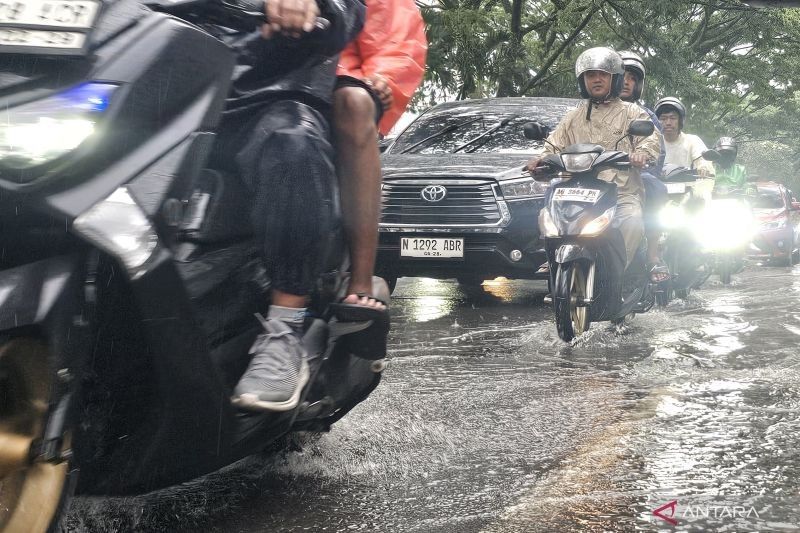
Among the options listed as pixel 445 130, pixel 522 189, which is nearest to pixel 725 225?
pixel 445 130

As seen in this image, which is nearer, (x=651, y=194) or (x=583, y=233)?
(x=583, y=233)

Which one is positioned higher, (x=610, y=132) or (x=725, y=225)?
(x=610, y=132)

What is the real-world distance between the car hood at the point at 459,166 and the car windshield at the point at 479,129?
0.98 ft

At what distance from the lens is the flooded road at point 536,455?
333 cm

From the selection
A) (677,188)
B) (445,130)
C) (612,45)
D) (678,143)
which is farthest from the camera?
(612,45)

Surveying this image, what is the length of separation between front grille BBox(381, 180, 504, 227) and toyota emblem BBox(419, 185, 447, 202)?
0.02 metres

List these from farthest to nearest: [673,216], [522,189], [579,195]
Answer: [673,216] → [522,189] → [579,195]

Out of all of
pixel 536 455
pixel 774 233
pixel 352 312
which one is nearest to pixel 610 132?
pixel 536 455

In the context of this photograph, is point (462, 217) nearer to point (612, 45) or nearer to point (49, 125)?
point (49, 125)

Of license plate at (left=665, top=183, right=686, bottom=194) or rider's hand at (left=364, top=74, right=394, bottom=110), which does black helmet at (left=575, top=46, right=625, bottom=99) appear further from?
rider's hand at (left=364, top=74, right=394, bottom=110)

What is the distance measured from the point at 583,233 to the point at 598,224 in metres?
0.13

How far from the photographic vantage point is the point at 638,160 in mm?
7879

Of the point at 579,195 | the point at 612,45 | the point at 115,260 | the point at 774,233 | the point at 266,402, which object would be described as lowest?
the point at 774,233

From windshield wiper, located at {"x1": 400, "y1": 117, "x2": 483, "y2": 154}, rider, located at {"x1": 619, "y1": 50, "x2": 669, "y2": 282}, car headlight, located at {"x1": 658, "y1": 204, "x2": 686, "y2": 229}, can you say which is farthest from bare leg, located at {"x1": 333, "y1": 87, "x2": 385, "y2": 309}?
windshield wiper, located at {"x1": 400, "y1": 117, "x2": 483, "y2": 154}
